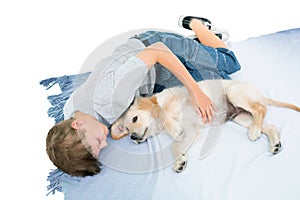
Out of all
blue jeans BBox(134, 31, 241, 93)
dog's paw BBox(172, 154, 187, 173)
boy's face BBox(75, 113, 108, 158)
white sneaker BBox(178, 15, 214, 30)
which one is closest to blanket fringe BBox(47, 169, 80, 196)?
boy's face BBox(75, 113, 108, 158)

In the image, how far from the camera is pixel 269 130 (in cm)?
183

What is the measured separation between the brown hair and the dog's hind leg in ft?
1.66

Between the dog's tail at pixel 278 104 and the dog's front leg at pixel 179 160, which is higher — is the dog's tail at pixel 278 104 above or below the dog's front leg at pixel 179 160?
above

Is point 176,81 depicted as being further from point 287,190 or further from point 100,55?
point 287,190

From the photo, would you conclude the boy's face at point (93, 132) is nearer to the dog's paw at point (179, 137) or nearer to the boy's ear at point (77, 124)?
the boy's ear at point (77, 124)

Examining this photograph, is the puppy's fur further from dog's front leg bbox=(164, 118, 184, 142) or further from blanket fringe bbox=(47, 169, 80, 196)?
blanket fringe bbox=(47, 169, 80, 196)

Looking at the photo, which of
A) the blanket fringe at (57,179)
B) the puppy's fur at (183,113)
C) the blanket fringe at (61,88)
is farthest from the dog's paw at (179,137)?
the blanket fringe at (61,88)

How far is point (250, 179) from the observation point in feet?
5.60

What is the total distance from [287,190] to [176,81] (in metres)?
0.58

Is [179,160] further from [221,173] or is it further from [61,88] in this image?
[61,88]

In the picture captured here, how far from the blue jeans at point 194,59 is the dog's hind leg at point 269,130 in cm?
22

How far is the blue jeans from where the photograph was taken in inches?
81.7

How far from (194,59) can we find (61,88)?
58 cm

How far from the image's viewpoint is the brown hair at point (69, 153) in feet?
5.97
